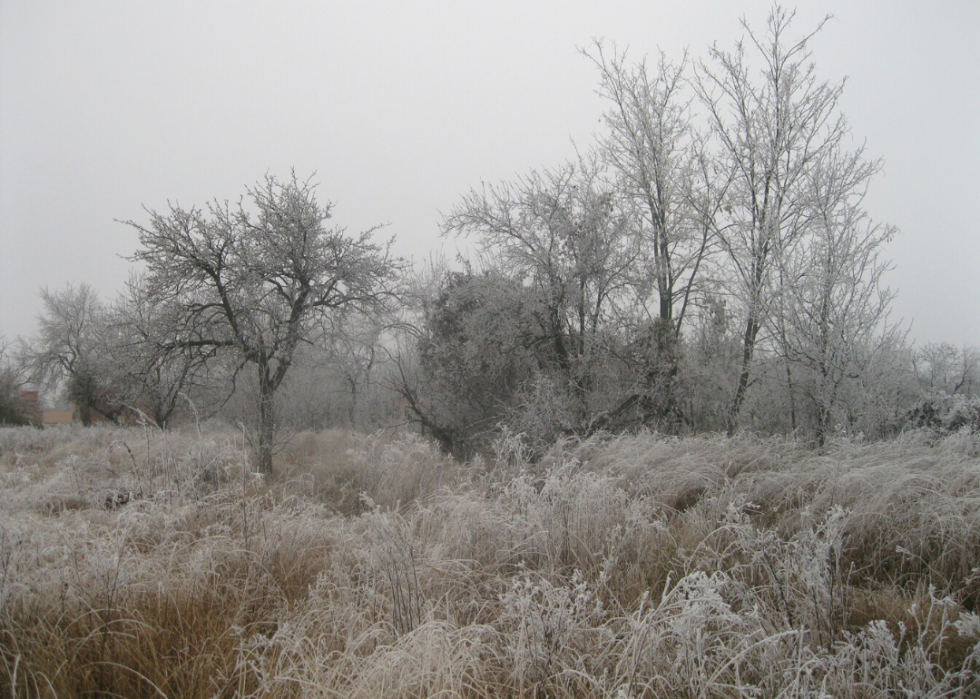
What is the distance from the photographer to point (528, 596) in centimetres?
246

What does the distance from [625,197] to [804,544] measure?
35.3 feet

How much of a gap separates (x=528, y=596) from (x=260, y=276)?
9909 mm

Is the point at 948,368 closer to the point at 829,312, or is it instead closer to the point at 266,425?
the point at 829,312

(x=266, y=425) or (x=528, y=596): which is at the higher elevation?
(x=266, y=425)

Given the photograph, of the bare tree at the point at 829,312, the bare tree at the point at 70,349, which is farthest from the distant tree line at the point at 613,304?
the bare tree at the point at 70,349

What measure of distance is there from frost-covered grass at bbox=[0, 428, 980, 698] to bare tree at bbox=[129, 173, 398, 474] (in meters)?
6.23

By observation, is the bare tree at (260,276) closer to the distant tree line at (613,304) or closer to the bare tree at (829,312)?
the distant tree line at (613,304)

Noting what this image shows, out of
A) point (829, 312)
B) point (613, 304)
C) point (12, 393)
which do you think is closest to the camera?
point (829, 312)

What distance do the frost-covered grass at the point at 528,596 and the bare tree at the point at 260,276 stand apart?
6.23 metres

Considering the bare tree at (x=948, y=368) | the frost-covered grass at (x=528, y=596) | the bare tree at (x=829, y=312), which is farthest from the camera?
the bare tree at (x=948, y=368)

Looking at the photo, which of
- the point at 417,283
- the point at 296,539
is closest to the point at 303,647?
the point at 296,539

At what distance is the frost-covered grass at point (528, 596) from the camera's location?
7.27 ft

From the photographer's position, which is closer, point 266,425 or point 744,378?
point 266,425

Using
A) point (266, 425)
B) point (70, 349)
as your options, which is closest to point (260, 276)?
point (266, 425)
